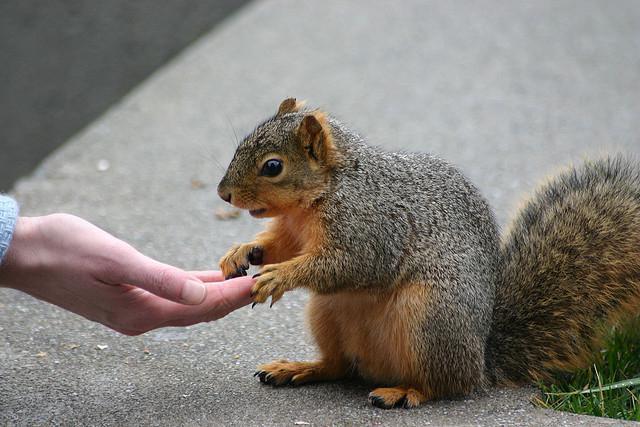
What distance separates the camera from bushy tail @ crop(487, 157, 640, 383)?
7.81 feet

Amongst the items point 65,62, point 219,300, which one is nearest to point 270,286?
point 219,300

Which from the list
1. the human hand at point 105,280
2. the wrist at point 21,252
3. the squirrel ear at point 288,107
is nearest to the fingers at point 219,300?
the human hand at point 105,280

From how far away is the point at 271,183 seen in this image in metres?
2.24

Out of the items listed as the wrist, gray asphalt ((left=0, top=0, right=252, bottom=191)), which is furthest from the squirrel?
gray asphalt ((left=0, top=0, right=252, bottom=191))

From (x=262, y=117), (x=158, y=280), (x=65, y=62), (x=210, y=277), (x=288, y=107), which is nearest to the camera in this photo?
(x=158, y=280)

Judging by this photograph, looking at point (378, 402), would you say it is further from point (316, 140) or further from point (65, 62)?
point (65, 62)

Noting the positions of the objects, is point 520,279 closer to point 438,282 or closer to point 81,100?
point 438,282

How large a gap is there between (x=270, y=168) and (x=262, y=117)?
2.55 metres

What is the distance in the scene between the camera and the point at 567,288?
2.39m

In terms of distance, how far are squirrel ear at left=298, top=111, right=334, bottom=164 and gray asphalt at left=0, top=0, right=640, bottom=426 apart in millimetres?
627

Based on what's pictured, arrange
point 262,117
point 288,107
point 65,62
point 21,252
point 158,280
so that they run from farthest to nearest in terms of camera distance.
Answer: point 65,62 < point 262,117 < point 288,107 < point 21,252 < point 158,280

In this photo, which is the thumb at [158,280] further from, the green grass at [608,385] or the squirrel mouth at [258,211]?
the green grass at [608,385]

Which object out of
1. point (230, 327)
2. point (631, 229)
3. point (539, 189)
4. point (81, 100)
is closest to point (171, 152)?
point (81, 100)

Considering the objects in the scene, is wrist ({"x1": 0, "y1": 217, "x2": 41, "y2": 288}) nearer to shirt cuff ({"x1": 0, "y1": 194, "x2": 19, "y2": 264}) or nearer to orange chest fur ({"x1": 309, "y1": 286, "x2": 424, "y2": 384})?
shirt cuff ({"x1": 0, "y1": 194, "x2": 19, "y2": 264})
